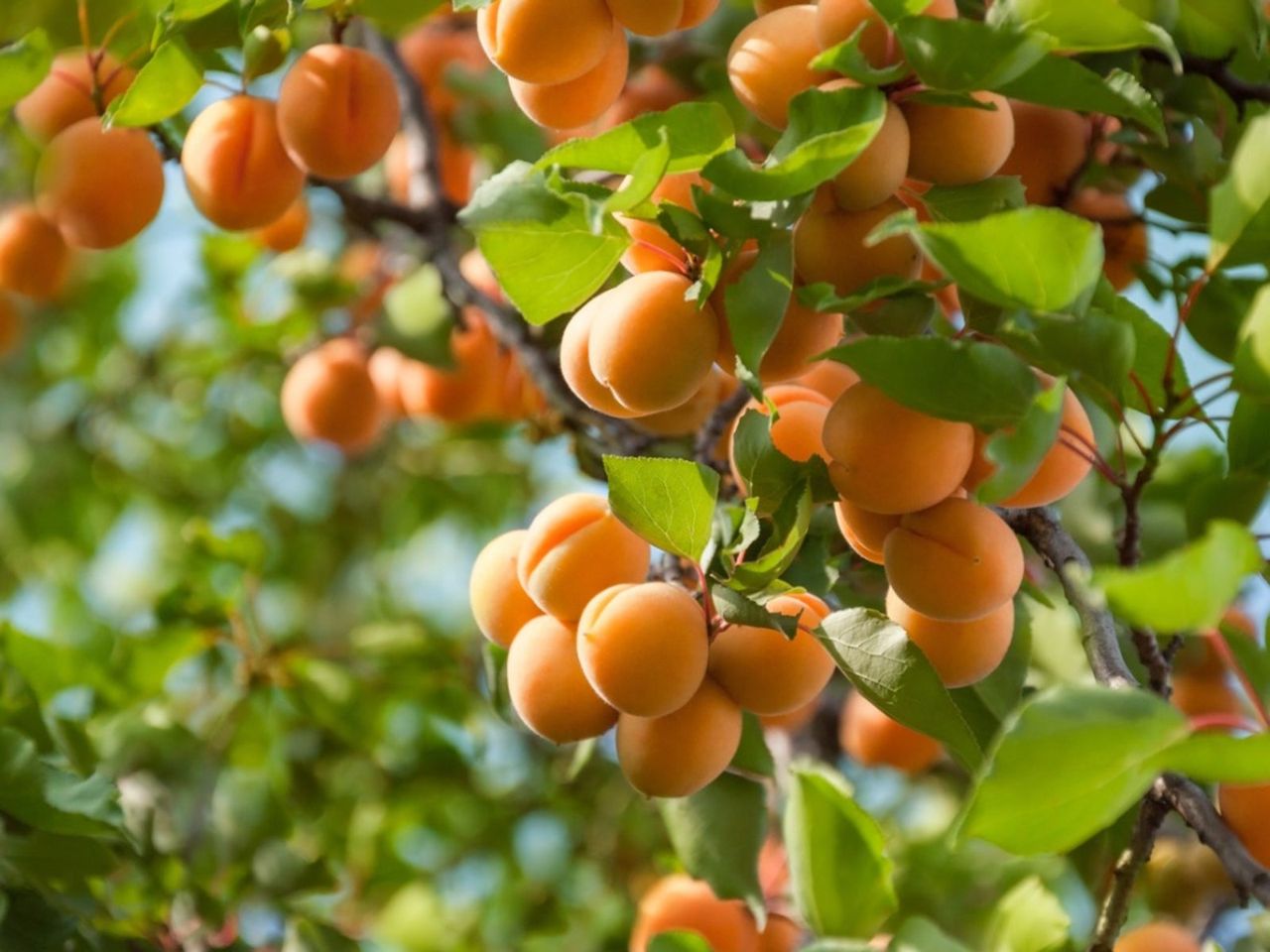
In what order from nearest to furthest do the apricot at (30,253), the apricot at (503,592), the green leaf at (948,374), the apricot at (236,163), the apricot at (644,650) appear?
the green leaf at (948,374)
the apricot at (644,650)
the apricot at (503,592)
the apricot at (236,163)
the apricot at (30,253)

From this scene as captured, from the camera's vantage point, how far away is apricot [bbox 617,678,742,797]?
83 centimetres

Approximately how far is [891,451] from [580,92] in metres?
0.33

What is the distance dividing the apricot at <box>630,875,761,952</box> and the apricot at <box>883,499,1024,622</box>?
Result: 0.42m

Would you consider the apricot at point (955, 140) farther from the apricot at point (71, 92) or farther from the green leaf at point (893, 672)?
the apricot at point (71, 92)

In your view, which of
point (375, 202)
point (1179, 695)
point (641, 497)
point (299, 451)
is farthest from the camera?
point (299, 451)

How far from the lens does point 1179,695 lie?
1.37m

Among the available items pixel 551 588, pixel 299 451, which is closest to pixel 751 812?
pixel 551 588

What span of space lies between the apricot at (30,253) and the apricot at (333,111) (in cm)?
52

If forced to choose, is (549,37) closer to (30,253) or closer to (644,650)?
(644,650)

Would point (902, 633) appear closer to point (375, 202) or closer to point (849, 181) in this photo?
point (849, 181)

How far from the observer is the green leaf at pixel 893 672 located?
77cm

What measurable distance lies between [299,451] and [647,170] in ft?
6.49

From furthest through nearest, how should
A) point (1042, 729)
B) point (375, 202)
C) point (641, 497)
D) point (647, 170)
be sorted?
point (375, 202), point (641, 497), point (647, 170), point (1042, 729)

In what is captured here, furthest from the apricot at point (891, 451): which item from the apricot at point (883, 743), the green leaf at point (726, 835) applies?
the apricot at point (883, 743)
